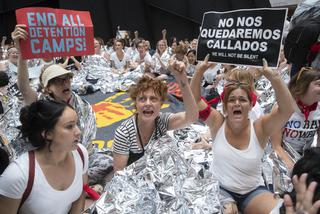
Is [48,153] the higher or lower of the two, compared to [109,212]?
higher

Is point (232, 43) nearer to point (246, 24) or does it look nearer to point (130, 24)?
point (246, 24)

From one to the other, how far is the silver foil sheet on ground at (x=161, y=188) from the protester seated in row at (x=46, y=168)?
0.19m

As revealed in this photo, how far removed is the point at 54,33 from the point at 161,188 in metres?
1.22

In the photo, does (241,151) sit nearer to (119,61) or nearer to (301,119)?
(301,119)

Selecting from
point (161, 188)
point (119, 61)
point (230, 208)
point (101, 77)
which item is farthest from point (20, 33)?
point (119, 61)

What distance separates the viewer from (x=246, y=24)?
1772mm

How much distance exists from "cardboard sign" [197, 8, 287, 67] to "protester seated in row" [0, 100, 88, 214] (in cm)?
88

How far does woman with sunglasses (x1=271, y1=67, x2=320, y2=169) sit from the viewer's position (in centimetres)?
205

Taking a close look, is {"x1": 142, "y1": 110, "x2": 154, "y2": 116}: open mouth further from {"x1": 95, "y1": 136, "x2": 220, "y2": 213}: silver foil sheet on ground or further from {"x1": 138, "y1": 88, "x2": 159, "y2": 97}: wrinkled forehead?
{"x1": 95, "y1": 136, "x2": 220, "y2": 213}: silver foil sheet on ground

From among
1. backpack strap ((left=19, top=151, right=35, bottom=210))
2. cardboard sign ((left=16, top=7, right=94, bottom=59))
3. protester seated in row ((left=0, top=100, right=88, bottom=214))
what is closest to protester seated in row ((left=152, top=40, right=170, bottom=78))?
cardboard sign ((left=16, top=7, right=94, bottom=59))

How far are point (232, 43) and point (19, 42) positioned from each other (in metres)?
1.24

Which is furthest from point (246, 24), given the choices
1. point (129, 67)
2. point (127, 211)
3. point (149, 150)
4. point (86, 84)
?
point (129, 67)

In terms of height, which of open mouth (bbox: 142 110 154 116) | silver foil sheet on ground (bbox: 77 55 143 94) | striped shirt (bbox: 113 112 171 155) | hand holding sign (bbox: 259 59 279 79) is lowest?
silver foil sheet on ground (bbox: 77 55 143 94)

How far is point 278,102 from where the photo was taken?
163 centimetres
